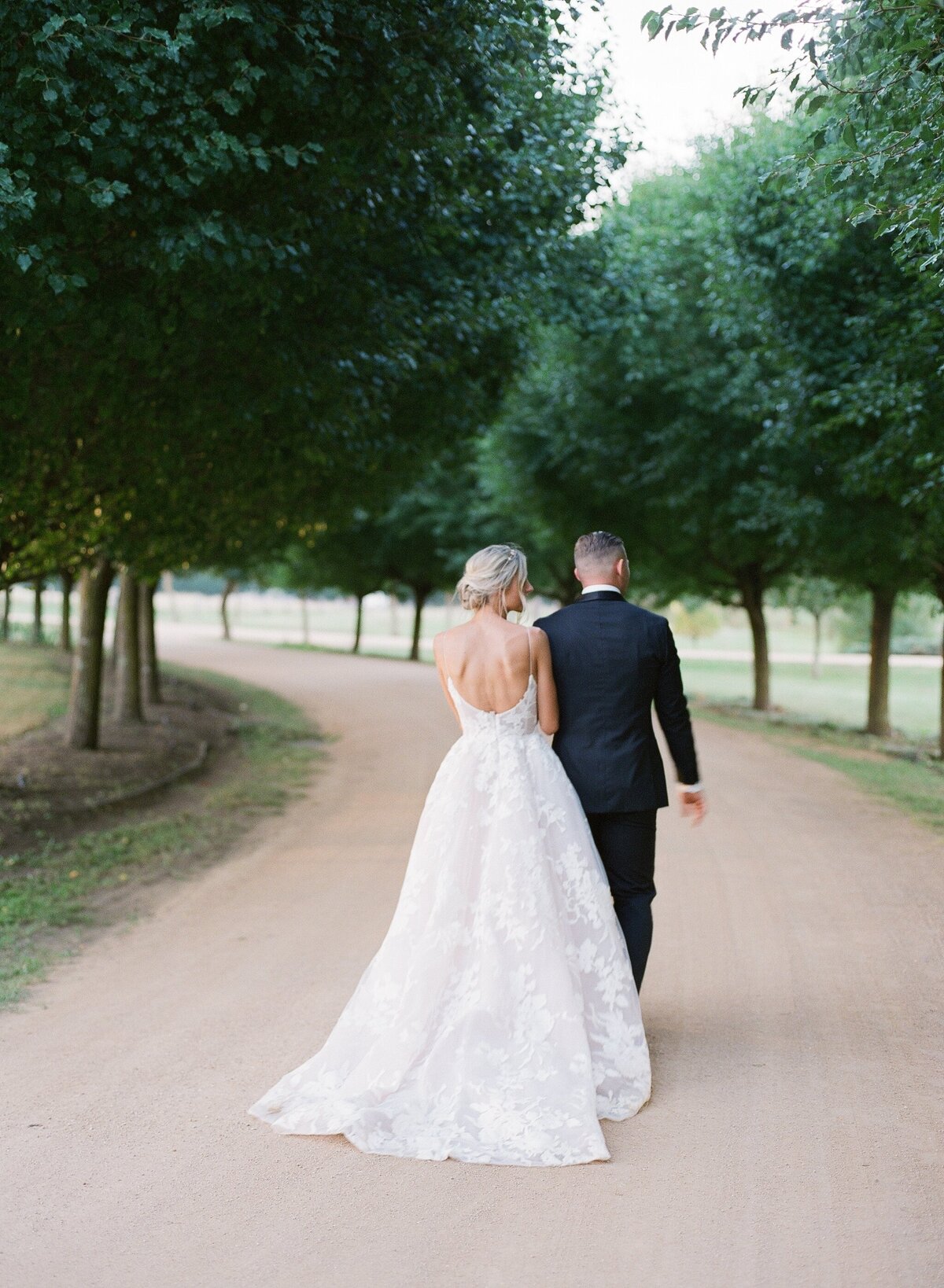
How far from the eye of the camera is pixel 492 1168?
4.29 metres

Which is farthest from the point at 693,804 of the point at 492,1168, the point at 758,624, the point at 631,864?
the point at 758,624

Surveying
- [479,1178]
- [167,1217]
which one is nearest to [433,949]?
[479,1178]

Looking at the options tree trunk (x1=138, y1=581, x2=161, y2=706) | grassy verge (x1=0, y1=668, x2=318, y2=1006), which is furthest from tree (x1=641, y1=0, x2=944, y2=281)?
tree trunk (x1=138, y1=581, x2=161, y2=706)

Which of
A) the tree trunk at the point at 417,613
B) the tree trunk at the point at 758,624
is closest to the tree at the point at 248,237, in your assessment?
the tree trunk at the point at 758,624

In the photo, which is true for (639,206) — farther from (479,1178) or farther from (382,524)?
(479,1178)

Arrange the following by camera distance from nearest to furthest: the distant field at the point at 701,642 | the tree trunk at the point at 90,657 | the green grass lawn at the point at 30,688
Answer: the tree trunk at the point at 90,657, the green grass lawn at the point at 30,688, the distant field at the point at 701,642

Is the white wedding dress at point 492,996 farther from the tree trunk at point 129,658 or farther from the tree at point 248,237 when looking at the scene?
the tree trunk at point 129,658

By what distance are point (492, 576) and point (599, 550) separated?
0.56 metres

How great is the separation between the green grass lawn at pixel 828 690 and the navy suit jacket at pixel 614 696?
22421 millimetres

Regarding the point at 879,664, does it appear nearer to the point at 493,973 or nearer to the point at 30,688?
the point at 30,688

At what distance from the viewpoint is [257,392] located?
9.91m

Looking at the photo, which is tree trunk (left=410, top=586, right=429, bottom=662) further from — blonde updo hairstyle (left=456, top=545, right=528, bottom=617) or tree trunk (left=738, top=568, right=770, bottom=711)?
blonde updo hairstyle (left=456, top=545, right=528, bottom=617)

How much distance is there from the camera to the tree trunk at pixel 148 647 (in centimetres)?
2133

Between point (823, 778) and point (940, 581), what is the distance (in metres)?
7.29
